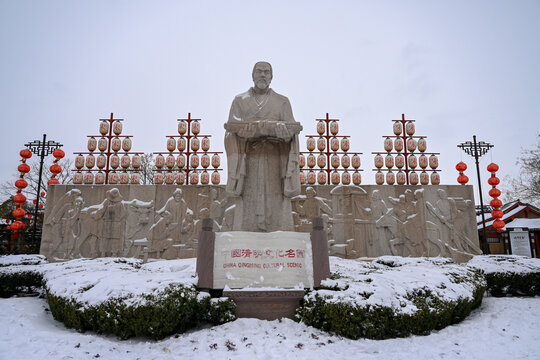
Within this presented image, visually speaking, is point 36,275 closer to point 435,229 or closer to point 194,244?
point 194,244

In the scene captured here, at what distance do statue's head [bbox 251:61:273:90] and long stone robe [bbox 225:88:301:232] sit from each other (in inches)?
8.3

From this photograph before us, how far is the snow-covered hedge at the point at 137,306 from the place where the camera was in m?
3.82

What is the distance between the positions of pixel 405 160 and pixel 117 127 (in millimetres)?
9942

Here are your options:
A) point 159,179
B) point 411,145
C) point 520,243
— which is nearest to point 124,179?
point 159,179

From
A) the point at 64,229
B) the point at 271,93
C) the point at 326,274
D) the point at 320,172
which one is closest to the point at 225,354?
the point at 326,274

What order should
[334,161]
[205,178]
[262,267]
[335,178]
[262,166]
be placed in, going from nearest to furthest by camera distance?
[262,267] → [262,166] → [205,178] → [335,178] → [334,161]

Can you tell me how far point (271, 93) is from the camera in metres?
5.69

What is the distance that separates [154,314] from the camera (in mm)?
3799

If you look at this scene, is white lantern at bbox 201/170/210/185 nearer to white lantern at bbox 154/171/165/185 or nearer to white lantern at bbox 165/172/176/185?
white lantern at bbox 165/172/176/185

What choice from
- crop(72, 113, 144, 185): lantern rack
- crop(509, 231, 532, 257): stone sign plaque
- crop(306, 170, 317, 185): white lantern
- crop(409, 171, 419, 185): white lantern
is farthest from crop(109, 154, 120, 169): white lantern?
crop(509, 231, 532, 257): stone sign plaque

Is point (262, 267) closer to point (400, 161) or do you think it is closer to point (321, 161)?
point (321, 161)

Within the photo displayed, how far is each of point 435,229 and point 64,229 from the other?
37.2 ft

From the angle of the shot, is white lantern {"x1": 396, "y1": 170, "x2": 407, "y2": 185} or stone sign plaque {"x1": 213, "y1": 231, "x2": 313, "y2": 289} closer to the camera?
stone sign plaque {"x1": 213, "y1": 231, "x2": 313, "y2": 289}

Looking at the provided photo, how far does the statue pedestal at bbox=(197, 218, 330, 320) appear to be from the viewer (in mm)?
4273
